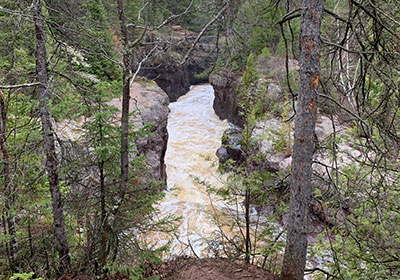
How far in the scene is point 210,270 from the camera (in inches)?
194

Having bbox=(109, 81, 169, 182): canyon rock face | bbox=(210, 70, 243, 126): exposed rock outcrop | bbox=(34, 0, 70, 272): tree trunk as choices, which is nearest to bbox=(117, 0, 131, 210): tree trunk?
bbox=(34, 0, 70, 272): tree trunk

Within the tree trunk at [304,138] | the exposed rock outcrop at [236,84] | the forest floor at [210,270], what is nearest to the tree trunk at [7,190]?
the forest floor at [210,270]

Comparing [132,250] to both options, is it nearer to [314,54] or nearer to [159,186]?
[159,186]

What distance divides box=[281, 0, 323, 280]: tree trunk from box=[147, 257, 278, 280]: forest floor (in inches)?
59.4

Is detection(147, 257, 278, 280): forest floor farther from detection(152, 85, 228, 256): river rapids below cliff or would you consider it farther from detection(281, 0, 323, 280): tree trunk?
detection(281, 0, 323, 280): tree trunk

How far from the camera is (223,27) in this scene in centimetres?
310

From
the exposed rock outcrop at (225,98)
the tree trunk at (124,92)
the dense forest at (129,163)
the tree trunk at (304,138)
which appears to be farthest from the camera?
the exposed rock outcrop at (225,98)

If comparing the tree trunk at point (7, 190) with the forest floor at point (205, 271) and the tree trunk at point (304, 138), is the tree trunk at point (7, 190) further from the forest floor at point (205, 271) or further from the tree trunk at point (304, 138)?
the tree trunk at point (304, 138)

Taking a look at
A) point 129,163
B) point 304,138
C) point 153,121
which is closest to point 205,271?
point 129,163

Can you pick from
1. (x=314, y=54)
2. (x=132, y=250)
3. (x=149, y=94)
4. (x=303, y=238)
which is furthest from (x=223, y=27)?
(x=149, y=94)

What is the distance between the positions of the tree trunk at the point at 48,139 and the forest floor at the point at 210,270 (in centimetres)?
176

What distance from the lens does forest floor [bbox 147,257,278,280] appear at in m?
4.51

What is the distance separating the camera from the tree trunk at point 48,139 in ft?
13.6

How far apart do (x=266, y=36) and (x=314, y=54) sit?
19.5 meters
